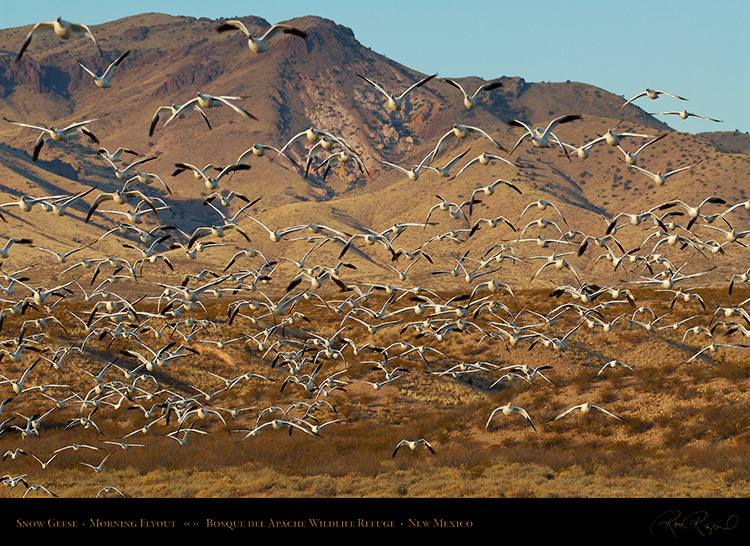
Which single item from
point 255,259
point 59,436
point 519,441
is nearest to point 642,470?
point 519,441

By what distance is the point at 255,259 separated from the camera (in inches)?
6531

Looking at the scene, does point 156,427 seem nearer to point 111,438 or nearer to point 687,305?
point 111,438

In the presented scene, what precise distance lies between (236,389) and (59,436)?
464 inches


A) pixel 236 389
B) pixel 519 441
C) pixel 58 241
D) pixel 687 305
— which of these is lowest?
pixel 58 241
